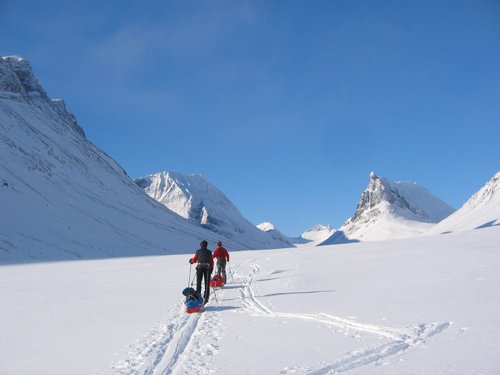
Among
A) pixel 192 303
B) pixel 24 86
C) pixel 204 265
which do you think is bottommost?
pixel 192 303

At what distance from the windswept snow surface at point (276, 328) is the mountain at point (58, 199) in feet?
158

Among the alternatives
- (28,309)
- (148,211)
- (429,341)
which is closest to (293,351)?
(429,341)

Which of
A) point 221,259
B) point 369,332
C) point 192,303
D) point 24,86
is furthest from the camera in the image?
point 24,86

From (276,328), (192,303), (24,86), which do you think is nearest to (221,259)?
(192,303)

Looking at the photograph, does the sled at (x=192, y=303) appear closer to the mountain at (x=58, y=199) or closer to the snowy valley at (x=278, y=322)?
the snowy valley at (x=278, y=322)

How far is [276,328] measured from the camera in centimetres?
911

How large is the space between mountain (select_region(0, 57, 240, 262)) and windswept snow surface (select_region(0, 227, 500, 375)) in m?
48.2

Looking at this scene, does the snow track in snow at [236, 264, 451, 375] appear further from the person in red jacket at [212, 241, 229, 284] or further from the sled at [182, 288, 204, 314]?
the person in red jacket at [212, 241, 229, 284]

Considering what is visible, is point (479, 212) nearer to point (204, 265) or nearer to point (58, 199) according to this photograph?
point (58, 199)

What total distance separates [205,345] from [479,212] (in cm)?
18172

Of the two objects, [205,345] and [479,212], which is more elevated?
[479,212]

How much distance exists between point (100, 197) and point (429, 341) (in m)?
115

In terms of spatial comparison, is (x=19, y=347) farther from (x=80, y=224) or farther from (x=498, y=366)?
(x=80, y=224)

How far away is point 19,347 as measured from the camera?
8141 millimetres
